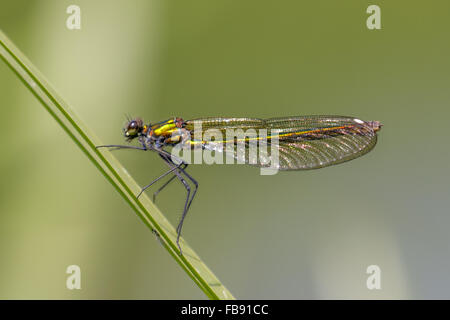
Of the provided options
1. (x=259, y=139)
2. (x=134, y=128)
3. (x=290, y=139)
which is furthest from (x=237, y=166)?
(x=134, y=128)

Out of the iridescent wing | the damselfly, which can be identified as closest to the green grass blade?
the damselfly

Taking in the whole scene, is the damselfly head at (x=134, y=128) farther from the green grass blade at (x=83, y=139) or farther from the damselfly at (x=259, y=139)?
the green grass blade at (x=83, y=139)

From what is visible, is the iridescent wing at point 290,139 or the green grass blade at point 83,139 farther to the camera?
the iridescent wing at point 290,139

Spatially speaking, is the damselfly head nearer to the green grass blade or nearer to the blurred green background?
the blurred green background

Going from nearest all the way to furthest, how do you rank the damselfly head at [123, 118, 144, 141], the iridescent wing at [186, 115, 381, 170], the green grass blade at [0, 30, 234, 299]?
the green grass blade at [0, 30, 234, 299], the iridescent wing at [186, 115, 381, 170], the damselfly head at [123, 118, 144, 141]

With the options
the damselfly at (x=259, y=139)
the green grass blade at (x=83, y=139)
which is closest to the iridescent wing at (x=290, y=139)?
the damselfly at (x=259, y=139)

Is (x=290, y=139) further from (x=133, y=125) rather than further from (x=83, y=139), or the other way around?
(x=83, y=139)
